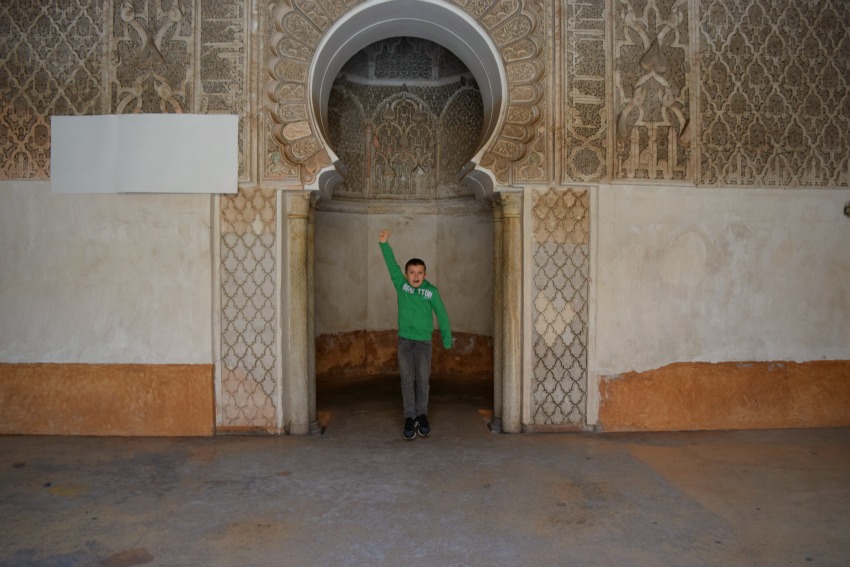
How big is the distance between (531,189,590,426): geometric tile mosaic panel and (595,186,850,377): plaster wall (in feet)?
0.45

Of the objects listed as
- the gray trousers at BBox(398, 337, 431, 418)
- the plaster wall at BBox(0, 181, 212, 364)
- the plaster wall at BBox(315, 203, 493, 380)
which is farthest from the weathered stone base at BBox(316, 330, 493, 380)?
Result: the plaster wall at BBox(0, 181, 212, 364)

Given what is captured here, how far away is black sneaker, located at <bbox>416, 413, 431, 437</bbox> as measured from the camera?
196 inches

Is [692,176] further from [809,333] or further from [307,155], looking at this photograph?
[307,155]

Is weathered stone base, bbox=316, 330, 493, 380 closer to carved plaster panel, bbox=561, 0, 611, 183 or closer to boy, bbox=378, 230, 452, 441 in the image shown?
boy, bbox=378, 230, 452, 441

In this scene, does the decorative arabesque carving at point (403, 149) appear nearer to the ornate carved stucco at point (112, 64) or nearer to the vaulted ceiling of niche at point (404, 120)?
the vaulted ceiling of niche at point (404, 120)

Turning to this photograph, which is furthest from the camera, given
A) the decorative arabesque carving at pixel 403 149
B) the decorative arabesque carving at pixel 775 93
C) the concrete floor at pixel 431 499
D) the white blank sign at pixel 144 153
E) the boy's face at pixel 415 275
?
the decorative arabesque carving at pixel 403 149

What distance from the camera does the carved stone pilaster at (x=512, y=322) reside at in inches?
197

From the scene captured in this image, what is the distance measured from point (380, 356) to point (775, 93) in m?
4.76

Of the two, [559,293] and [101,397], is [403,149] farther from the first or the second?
[101,397]

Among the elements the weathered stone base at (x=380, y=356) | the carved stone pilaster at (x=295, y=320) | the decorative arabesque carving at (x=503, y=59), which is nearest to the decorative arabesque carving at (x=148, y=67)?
the decorative arabesque carving at (x=503, y=59)

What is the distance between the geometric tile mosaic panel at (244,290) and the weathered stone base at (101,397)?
180 millimetres

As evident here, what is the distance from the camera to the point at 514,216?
5.00 m

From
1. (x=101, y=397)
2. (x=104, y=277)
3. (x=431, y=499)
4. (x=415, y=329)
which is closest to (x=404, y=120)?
(x=415, y=329)

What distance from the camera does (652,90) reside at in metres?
5.02
